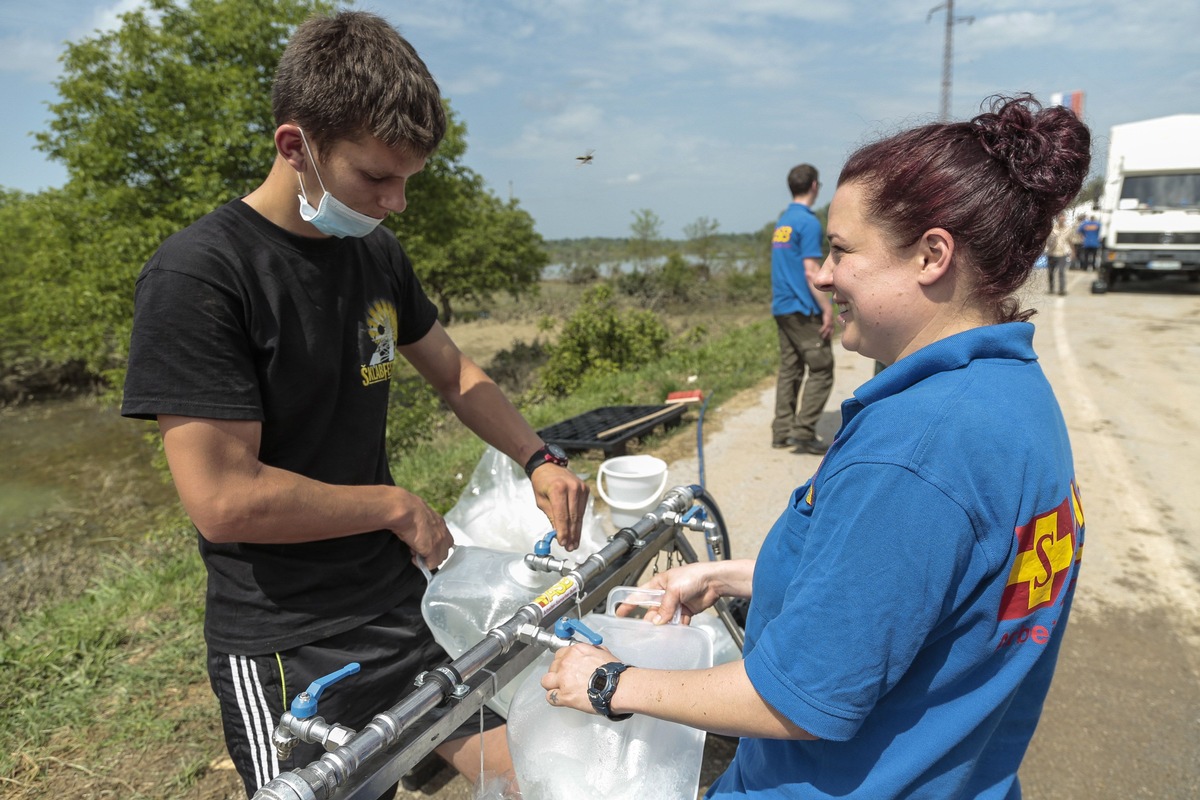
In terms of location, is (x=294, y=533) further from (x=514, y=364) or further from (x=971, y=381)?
(x=514, y=364)

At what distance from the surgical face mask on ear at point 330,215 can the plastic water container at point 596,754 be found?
1116 mm

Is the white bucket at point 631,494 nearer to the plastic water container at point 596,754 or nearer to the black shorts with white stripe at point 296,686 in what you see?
the black shorts with white stripe at point 296,686

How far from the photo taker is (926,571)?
0.91 m

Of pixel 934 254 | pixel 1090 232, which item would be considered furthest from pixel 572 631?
pixel 1090 232

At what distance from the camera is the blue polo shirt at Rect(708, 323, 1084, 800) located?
3.01 feet

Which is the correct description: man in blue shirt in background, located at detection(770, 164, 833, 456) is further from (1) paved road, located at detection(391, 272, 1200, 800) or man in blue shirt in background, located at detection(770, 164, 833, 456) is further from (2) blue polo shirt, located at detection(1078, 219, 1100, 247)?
(2) blue polo shirt, located at detection(1078, 219, 1100, 247)

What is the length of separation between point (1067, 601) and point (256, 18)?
52.2ft

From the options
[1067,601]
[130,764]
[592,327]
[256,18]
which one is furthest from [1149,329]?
[256,18]

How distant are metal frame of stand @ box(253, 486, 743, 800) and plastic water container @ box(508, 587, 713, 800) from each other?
0.11m

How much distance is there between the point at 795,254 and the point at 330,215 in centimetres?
473

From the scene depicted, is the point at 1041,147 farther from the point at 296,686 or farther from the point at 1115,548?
the point at 1115,548

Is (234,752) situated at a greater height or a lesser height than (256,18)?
lesser

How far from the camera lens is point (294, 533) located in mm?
1546

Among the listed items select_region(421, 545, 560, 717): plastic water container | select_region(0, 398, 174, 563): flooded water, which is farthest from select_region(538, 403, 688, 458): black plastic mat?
select_region(0, 398, 174, 563): flooded water
